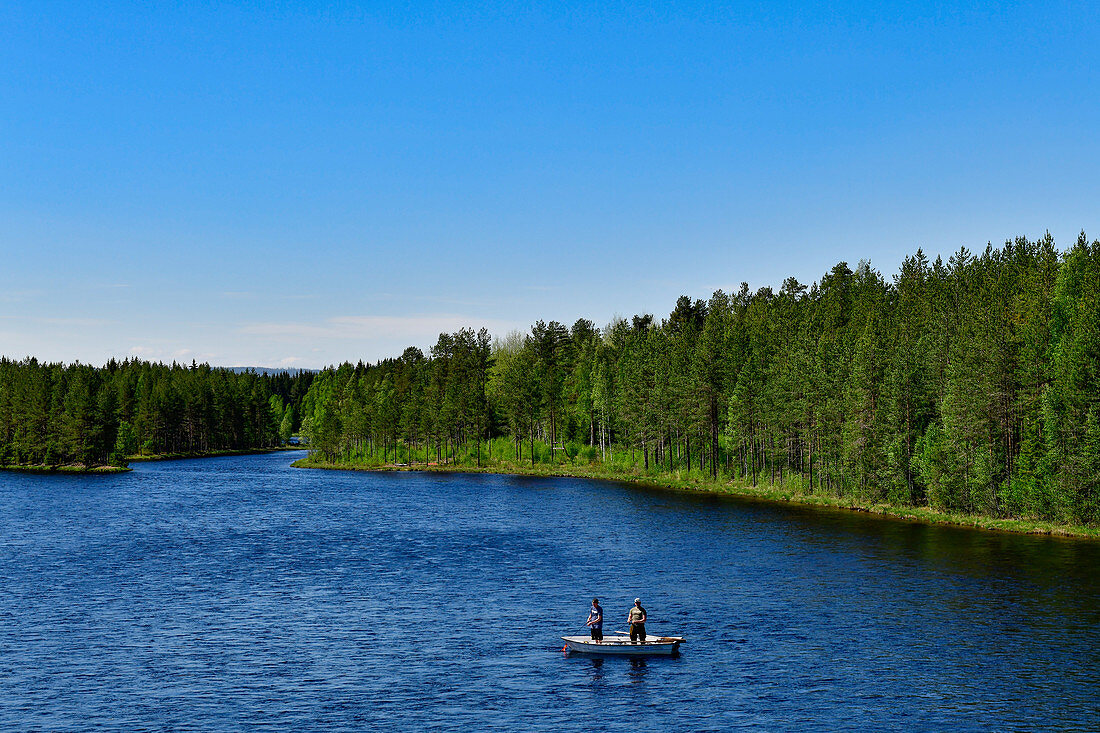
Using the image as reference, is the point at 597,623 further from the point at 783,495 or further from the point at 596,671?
the point at 783,495

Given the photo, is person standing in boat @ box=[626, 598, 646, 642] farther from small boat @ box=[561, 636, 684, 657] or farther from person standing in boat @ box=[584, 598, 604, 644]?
person standing in boat @ box=[584, 598, 604, 644]

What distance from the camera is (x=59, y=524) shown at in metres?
108

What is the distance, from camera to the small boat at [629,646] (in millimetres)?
47969

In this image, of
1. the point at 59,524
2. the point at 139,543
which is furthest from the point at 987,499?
the point at 59,524

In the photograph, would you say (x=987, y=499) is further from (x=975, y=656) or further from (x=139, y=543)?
(x=139, y=543)

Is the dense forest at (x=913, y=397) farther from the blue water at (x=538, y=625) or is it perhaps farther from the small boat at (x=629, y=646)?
the small boat at (x=629, y=646)

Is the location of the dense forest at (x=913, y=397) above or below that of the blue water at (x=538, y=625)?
above

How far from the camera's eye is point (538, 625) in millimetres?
54969

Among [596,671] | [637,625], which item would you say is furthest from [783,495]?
[596,671]

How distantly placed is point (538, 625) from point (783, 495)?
80576 millimetres

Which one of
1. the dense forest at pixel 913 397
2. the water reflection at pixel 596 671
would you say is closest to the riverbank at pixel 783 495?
the dense forest at pixel 913 397

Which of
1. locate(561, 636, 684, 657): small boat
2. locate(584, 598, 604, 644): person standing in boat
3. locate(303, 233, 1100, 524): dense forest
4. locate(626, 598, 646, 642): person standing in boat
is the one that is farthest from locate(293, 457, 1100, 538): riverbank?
locate(584, 598, 604, 644): person standing in boat

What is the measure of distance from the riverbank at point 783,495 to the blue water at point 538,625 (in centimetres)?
446

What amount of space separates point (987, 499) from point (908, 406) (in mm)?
15246
